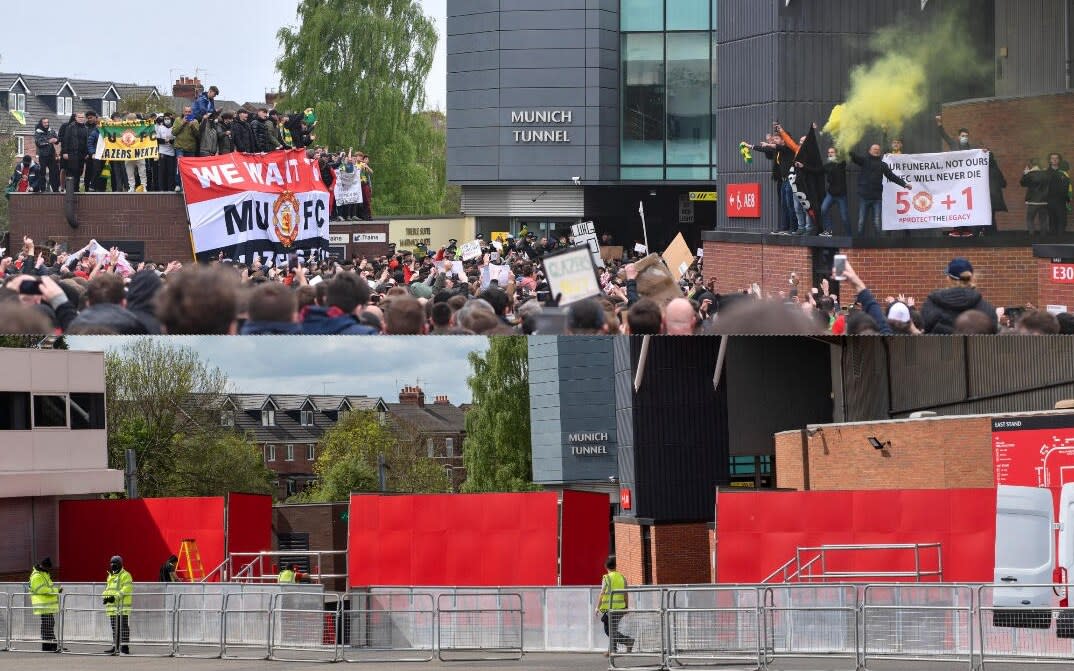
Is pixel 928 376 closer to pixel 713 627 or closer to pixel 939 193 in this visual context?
pixel 713 627

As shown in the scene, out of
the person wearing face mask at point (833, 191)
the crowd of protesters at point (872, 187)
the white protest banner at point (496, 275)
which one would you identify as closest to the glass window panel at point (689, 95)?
the crowd of protesters at point (872, 187)

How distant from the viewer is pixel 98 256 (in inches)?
595

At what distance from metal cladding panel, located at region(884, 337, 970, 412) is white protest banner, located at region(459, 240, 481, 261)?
6.92 metres

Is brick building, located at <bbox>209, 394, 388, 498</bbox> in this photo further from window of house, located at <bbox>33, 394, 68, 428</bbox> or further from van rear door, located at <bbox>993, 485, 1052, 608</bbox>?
van rear door, located at <bbox>993, 485, 1052, 608</bbox>

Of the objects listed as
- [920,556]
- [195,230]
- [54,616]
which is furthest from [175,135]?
[920,556]

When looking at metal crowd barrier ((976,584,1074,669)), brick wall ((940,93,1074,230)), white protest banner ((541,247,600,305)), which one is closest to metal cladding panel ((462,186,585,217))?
white protest banner ((541,247,600,305))

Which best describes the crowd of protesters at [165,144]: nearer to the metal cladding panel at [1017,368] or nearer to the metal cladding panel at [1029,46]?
the metal cladding panel at [1029,46]

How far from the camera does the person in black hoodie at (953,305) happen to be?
50.1 feet

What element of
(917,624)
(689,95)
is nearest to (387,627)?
(917,624)

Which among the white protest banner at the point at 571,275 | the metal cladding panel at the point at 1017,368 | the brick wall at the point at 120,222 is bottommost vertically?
the metal cladding panel at the point at 1017,368

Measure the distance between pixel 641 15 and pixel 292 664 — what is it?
8.51m

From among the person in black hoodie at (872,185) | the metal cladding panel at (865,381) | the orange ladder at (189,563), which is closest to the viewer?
the person in black hoodie at (872,185)

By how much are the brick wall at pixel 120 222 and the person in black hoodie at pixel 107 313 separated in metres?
2.75

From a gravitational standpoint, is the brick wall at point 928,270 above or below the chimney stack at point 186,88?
below
